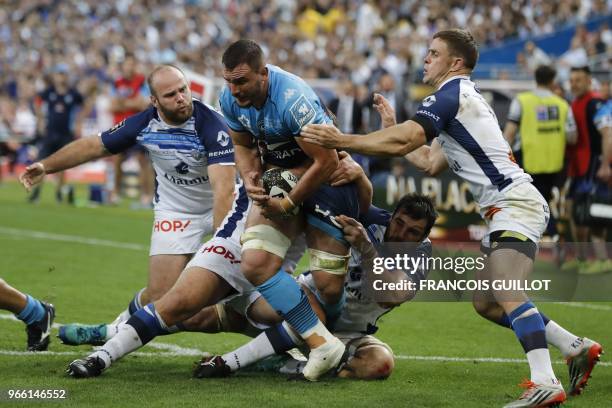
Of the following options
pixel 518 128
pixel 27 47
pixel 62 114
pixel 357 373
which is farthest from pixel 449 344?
pixel 27 47

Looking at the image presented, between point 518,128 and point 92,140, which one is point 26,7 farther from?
point 92,140

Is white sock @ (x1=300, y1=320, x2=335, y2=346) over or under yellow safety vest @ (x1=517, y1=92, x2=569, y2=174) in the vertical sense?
under

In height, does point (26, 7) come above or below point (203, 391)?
above

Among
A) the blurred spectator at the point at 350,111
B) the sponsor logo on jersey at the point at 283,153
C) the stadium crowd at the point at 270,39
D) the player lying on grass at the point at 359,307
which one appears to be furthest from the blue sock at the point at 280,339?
the blurred spectator at the point at 350,111

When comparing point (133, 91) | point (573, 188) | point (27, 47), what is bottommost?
point (573, 188)

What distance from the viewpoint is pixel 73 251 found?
13.2 metres

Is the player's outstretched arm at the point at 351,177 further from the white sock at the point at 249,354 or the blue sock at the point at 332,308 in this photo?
the white sock at the point at 249,354

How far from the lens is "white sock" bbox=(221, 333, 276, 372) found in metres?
6.66

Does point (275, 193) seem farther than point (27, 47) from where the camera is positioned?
No

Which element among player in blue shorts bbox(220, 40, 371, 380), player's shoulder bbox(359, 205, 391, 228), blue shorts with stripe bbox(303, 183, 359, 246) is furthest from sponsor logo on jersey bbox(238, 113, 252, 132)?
player's shoulder bbox(359, 205, 391, 228)

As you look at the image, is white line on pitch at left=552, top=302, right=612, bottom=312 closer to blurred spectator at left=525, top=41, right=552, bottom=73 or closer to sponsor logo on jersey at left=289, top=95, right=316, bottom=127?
sponsor logo on jersey at left=289, top=95, right=316, bottom=127

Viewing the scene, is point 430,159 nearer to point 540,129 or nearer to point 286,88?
point 286,88

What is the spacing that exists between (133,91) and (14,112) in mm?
13147

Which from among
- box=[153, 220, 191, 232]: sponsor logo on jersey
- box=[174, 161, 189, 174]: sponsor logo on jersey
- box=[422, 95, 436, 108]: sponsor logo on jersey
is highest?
box=[422, 95, 436, 108]: sponsor logo on jersey
